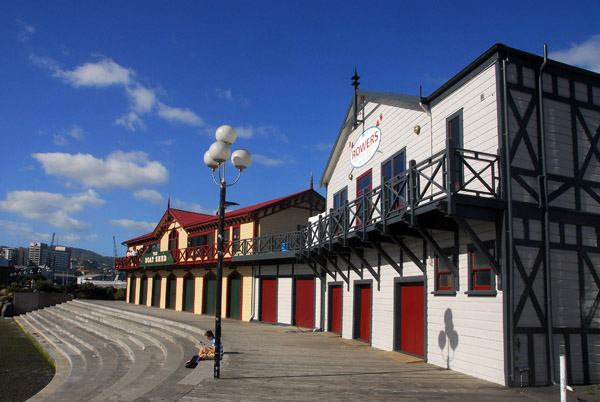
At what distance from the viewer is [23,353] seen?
64.2 feet

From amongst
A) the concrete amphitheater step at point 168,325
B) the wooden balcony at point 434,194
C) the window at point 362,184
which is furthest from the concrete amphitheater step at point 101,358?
the window at point 362,184

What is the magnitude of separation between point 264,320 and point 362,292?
825cm

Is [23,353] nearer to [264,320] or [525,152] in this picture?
[264,320]

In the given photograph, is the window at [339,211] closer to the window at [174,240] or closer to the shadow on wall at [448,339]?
the shadow on wall at [448,339]

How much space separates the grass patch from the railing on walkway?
937cm

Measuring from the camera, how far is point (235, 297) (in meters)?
24.5

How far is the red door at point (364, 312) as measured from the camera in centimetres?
1476

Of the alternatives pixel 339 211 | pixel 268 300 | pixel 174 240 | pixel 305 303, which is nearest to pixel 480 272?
pixel 339 211

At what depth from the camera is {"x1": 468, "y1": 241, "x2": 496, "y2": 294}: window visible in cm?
916

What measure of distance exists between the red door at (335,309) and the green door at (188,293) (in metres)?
13.6

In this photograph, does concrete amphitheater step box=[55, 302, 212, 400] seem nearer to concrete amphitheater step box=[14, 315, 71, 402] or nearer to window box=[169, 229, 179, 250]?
concrete amphitheater step box=[14, 315, 71, 402]

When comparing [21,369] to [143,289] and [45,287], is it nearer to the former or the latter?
[143,289]

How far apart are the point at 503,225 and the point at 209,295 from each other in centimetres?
2088

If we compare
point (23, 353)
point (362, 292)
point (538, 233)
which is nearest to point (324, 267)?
point (362, 292)
